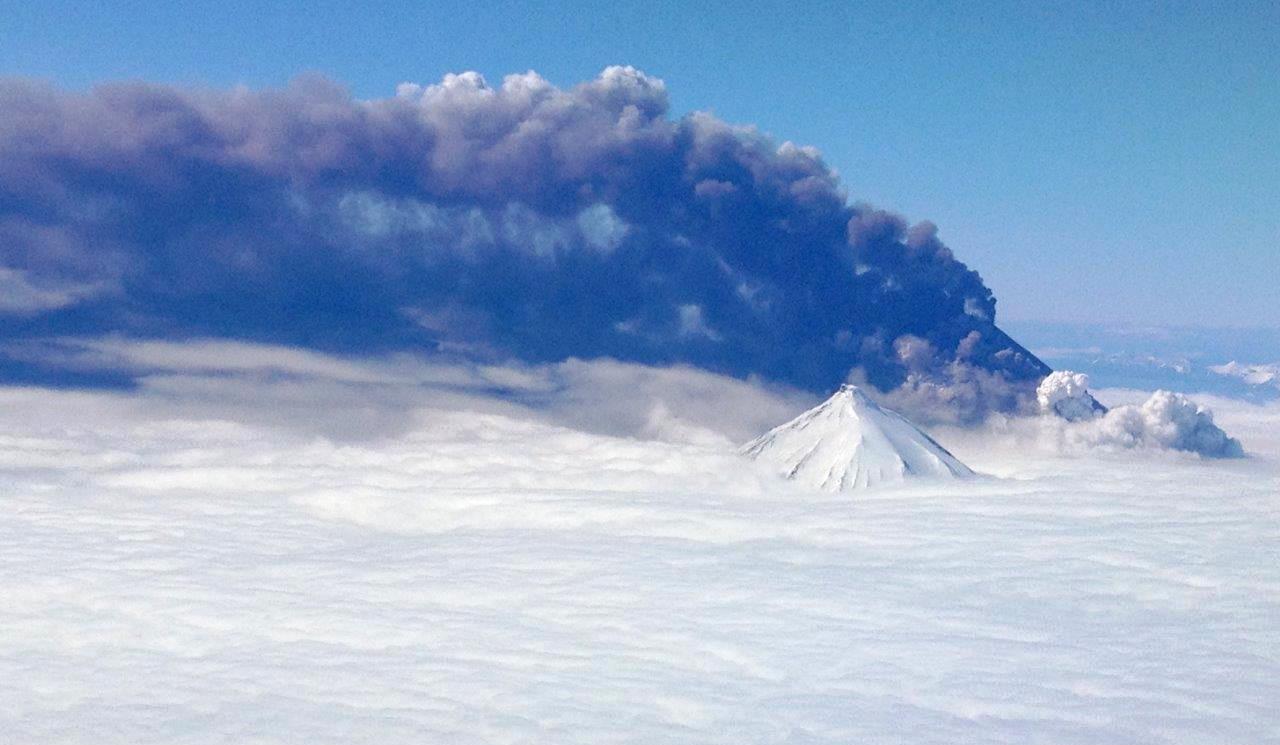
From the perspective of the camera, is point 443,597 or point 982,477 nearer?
point 443,597

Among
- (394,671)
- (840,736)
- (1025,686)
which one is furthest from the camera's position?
(394,671)

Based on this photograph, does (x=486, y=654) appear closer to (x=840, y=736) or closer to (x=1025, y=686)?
(x=840, y=736)

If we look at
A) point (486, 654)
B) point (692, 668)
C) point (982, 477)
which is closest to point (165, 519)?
point (486, 654)

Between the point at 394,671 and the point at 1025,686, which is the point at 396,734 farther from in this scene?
the point at 1025,686

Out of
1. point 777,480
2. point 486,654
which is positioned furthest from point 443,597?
point 777,480

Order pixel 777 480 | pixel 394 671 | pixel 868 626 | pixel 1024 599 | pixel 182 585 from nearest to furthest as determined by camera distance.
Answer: pixel 394 671 → pixel 868 626 → pixel 1024 599 → pixel 182 585 → pixel 777 480

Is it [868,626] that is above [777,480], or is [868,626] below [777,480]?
below
